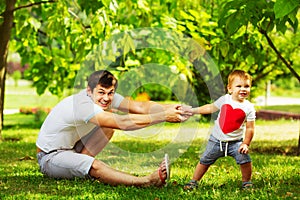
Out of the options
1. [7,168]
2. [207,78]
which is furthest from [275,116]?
[7,168]

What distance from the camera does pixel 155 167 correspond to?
225 inches

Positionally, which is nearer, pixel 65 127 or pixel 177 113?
pixel 177 113

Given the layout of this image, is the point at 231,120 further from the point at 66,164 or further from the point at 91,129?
the point at 66,164

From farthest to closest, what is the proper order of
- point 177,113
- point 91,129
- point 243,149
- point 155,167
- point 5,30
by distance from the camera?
point 5,30 → point 155,167 → point 91,129 → point 177,113 → point 243,149

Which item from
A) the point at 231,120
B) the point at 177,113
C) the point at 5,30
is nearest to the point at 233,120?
the point at 231,120

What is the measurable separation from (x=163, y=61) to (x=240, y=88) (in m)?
5.75

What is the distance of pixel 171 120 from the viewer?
449cm

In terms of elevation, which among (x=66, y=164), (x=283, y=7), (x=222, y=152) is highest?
(x=283, y=7)

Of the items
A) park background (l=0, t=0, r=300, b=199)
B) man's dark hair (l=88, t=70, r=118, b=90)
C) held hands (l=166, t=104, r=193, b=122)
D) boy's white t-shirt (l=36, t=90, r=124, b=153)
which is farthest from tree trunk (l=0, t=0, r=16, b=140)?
held hands (l=166, t=104, r=193, b=122)

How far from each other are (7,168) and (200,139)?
4368 millimetres

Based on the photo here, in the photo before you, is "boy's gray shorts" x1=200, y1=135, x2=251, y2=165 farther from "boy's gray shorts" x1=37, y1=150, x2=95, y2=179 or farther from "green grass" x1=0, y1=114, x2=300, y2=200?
"boy's gray shorts" x1=37, y1=150, x2=95, y2=179

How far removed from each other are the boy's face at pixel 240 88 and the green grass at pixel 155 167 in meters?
0.73

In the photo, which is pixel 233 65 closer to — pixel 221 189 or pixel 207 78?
pixel 207 78

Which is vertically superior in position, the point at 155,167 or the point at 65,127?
the point at 65,127
